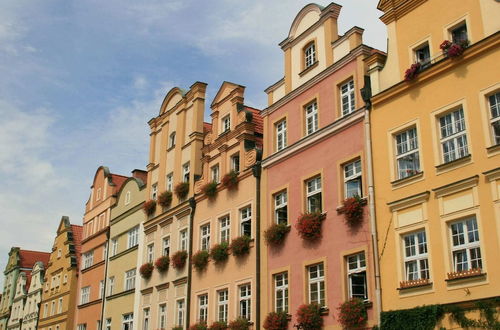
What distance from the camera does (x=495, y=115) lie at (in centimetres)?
1859

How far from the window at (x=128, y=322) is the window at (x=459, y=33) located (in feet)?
80.7

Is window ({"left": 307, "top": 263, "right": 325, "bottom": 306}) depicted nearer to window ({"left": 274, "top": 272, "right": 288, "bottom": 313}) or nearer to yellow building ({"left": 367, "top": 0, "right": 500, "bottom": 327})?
window ({"left": 274, "top": 272, "right": 288, "bottom": 313})

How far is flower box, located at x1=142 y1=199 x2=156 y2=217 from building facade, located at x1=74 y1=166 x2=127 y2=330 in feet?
22.0

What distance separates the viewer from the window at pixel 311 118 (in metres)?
26.2

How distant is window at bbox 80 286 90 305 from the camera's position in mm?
45406

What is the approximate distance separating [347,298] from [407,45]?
8.51 metres

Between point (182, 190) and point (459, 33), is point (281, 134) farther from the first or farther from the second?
point (459, 33)

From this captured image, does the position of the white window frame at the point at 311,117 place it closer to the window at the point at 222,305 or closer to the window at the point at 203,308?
the window at the point at 222,305

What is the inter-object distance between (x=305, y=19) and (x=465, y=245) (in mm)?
13096

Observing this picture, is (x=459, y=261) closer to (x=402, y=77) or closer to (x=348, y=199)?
(x=348, y=199)

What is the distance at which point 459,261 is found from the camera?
18.5 m

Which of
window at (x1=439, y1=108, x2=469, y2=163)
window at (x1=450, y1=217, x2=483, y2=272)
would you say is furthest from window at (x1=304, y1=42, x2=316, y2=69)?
window at (x1=450, y1=217, x2=483, y2=272)

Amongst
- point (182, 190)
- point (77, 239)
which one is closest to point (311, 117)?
point (182, 190)

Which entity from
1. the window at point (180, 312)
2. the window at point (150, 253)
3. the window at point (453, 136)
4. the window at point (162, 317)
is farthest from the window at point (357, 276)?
the window at point (150, 253)
